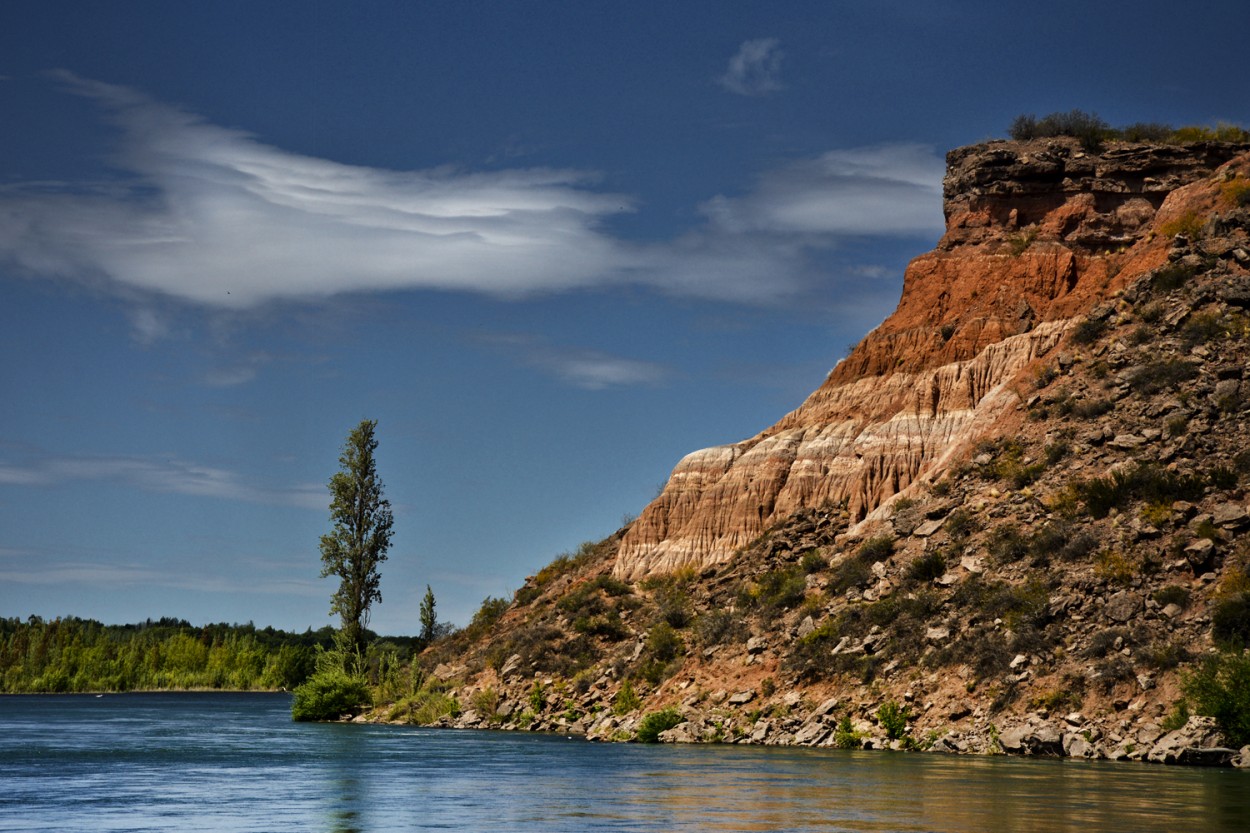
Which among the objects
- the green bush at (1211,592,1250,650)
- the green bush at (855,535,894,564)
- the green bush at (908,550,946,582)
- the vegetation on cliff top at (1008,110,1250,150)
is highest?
the vegetation on cliff top at (1008,110,1250,150)

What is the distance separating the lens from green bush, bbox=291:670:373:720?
81.7 metres

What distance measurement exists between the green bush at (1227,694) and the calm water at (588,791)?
241cm

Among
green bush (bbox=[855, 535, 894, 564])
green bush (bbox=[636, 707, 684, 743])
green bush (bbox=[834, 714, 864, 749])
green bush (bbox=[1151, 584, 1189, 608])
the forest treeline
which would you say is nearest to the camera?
green bush (bbox=[1151, 584, 1189, 608])

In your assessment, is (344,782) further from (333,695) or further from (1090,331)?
(333,695)

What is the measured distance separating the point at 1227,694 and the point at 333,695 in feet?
185

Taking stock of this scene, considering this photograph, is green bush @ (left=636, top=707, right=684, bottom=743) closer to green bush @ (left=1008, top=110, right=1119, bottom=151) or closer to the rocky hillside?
the rocky hillside

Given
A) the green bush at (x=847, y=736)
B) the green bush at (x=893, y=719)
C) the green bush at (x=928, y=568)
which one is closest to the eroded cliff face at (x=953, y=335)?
the green bush at (x=928, y=568)

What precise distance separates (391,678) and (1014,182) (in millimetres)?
47701

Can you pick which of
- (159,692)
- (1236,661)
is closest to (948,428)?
(1236,661)

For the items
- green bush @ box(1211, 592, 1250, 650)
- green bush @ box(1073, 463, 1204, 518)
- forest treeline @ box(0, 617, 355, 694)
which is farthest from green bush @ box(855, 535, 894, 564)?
forest treeline @ box(0, 617, 355, 694)

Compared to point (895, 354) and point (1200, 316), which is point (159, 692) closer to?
point (895, 354)

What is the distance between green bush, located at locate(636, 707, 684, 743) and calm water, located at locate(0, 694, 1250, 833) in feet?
8.24

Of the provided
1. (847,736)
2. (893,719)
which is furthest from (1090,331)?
(847,736)

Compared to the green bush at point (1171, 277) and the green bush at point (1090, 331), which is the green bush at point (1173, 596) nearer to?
the green bush at point (1090, 331)
